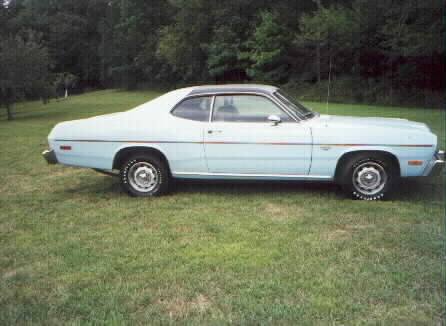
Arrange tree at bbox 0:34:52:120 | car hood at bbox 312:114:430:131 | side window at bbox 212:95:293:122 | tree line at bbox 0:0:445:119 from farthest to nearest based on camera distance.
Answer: tree line at bbox 0:0:445:119 → tree at bbox 0:34:52:120 → side window at bbox 212:95:293:122 → car hood at bbox 312:114:430:131

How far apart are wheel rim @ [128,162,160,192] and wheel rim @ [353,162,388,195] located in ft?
8.99

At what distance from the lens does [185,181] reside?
7547 millimetres

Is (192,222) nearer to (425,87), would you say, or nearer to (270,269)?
(270,269)

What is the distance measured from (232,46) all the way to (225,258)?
48.3m

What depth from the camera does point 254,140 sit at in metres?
6.09

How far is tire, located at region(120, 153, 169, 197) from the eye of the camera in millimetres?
6461

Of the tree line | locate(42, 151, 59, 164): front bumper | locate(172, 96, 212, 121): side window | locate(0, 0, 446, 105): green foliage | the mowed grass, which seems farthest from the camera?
locate(0, 0, 446, 105): green foliage

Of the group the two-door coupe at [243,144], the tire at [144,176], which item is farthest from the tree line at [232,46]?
the tire at [144,176]

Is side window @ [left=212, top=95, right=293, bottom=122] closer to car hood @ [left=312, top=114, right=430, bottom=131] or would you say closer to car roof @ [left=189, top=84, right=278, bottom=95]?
car roof @ [left=189, top=84, right=278, bottom=95]

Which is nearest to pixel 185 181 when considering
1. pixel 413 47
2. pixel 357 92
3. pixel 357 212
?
pixel 357 212

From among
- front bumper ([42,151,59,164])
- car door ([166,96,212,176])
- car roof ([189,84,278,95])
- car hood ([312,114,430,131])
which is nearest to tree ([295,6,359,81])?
car hood ([312,114,430,131])

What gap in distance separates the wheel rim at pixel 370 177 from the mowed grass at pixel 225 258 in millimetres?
216

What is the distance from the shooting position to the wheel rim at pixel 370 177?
600 centimetres

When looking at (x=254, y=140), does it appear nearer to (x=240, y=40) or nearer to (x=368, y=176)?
(x=368, y=176)
